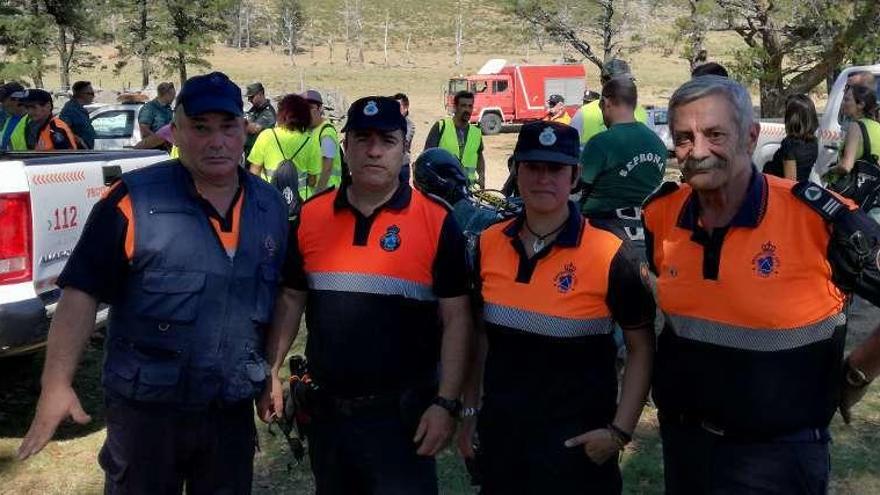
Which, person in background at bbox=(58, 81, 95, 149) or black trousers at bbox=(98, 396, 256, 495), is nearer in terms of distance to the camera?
black trousers at bbox=(98, 396, 256, 495)

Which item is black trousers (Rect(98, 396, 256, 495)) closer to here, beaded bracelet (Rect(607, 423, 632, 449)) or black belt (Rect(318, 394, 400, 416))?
black belt (Rect(318, 394, 400, 416))

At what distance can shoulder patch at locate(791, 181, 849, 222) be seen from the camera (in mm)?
2289

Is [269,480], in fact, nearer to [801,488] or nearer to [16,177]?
[16,177]

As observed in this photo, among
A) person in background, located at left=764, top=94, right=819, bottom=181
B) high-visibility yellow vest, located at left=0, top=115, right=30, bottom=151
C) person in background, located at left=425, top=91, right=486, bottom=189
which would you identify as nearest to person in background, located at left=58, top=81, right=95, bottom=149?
high-visibility yellow vest, located at left=0, top=115, right=30, bottom=151

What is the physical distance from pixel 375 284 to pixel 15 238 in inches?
94.1

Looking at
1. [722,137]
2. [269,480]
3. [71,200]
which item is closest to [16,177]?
[71,200]

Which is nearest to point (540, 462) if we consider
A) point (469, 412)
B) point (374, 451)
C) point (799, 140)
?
point (469, 412)

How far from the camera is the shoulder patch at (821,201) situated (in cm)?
229

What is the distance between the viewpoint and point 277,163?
7.58 m

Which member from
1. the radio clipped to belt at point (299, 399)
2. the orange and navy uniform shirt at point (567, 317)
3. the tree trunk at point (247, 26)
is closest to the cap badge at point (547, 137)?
the orange and navy uniform shirt at point (567, 317)

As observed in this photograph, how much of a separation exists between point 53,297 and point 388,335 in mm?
2535

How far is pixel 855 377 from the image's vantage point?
2.45m

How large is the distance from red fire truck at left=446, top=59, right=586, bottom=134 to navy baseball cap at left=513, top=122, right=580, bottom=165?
29.0 meters

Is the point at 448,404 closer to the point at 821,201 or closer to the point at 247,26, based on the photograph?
the point at 821,201
